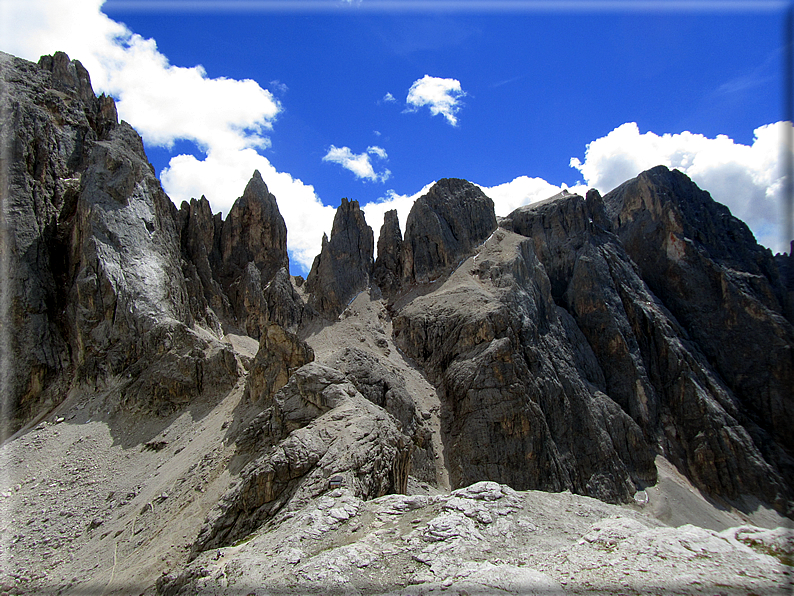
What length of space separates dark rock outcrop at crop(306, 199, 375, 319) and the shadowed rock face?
119ft

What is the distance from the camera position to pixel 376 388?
27422mm

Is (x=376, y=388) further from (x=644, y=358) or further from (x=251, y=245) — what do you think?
(x=644, y=358)

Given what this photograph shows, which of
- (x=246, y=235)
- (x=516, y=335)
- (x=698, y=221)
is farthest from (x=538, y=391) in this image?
(x=698, y=221)

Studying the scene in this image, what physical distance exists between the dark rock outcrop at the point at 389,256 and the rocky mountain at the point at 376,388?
14.6 inches

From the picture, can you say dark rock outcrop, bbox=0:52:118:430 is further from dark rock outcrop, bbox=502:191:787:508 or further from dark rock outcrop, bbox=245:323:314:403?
dark rock outcrop, bbox=502:191:787:508

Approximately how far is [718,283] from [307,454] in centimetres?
5581

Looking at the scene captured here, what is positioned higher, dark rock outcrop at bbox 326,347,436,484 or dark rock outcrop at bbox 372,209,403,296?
dark rock outcrop at bbox 372,209,403,296

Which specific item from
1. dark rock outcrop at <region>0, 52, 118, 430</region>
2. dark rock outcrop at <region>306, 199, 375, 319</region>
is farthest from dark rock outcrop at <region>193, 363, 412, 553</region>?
dark rock outcrop at <region>306, 199, 375, 319</region>

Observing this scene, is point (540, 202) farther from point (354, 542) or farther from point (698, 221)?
point (354, 542)

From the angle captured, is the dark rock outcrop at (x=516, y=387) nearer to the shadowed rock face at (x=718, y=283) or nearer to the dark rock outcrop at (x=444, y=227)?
the dark rock outcrop at (x=444, y=227)

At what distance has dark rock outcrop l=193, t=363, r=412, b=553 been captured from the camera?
44.8ft

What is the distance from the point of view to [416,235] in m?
44.0

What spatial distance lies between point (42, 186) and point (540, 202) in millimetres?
50175

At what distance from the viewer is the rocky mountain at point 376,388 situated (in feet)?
34.4
